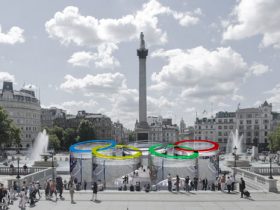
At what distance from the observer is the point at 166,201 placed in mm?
28828

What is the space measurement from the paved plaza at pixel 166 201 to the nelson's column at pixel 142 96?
89641 mm

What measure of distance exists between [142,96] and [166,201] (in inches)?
3709

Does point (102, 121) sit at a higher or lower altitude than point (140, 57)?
lower

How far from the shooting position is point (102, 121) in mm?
190750

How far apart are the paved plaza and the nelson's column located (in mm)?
89641

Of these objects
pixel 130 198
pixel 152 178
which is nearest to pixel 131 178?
pixel 152 178

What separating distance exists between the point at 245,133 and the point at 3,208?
137m

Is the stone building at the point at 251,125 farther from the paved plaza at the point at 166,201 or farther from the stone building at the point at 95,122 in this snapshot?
the paved plaza at the point at 166,201

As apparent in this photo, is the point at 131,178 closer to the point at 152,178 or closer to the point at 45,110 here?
the point at 152,178

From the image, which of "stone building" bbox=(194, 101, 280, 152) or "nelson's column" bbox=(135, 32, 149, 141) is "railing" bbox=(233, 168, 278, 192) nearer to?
"nelson's column" bbox=(135, 32, 149, 141)

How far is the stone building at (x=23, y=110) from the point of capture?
14488 cm

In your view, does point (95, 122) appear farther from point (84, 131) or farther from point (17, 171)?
point (17, 171)

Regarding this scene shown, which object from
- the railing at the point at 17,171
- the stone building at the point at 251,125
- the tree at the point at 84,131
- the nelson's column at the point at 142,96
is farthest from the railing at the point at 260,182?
the stone building at the point at 251,125

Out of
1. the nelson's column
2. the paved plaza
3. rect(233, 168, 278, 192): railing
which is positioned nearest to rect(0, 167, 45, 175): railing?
the paved plaza
